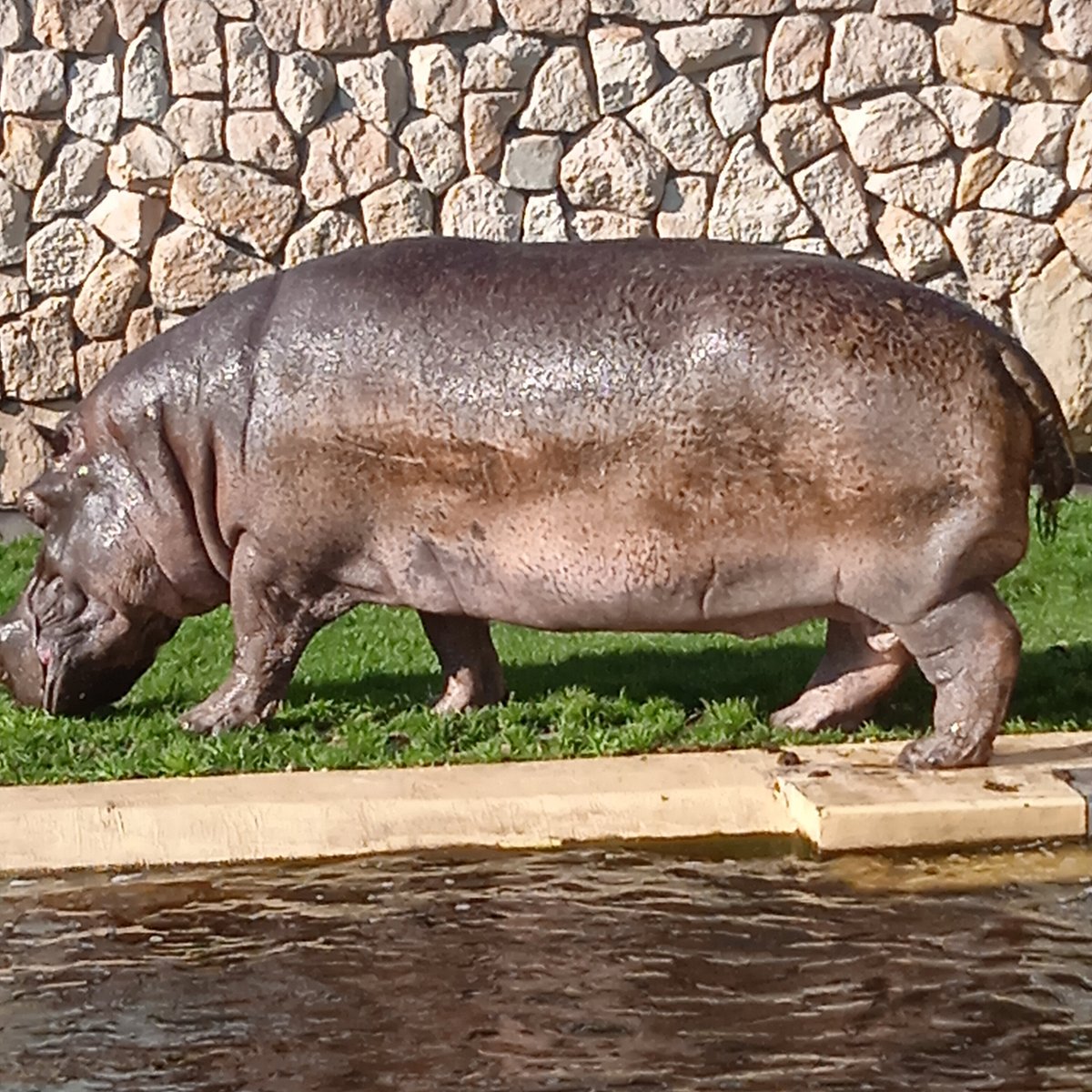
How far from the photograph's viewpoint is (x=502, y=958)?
13.0 ft

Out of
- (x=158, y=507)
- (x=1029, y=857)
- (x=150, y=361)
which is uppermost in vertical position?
(x=150, y=361)

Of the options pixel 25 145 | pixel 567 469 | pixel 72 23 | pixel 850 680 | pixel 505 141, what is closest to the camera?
pixel 567 469

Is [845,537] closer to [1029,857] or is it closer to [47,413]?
[1029,857]

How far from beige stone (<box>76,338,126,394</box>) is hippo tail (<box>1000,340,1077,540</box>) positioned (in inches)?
210

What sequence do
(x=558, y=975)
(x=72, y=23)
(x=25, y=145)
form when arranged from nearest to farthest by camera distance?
(x=558, y=975) → (x=72, y=23) → (x=25, y=145)

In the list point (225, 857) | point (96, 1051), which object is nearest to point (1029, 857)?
point (225, 857)

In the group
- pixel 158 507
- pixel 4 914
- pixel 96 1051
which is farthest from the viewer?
pixel 158 507

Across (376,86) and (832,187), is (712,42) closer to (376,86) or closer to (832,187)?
(832,187)

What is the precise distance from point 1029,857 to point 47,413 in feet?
19.6

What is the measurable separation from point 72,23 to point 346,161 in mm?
1331

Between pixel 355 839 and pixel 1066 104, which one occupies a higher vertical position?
pixel 1066 104

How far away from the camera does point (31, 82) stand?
908 cm

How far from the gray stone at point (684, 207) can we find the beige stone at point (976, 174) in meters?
1.16

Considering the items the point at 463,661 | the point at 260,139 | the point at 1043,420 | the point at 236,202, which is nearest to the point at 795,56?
the point at 260,139
